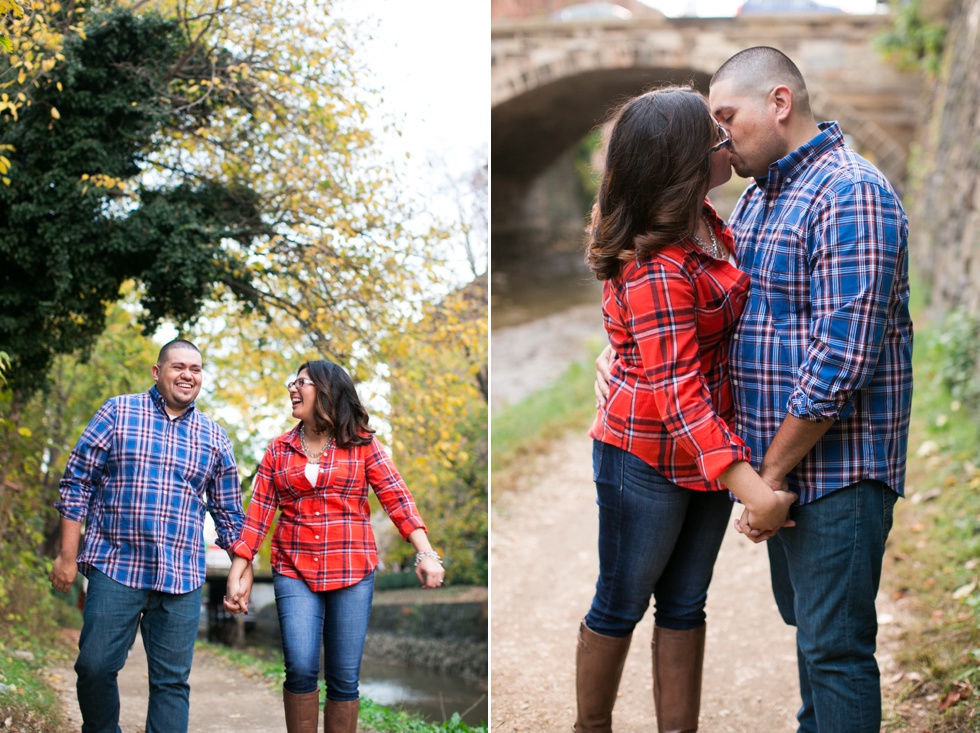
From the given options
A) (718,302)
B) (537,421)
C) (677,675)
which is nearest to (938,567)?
(677,675)

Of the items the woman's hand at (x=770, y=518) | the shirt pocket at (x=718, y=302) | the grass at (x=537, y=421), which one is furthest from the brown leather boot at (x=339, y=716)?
the grass at (x=537, y=421)

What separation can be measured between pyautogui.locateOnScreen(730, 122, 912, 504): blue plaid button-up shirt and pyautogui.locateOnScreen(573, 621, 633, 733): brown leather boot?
0.64m

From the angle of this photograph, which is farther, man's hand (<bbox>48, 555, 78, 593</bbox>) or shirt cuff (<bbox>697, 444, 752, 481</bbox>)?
man's hand (<bbox>48, 555, 78, 593</bbox>)

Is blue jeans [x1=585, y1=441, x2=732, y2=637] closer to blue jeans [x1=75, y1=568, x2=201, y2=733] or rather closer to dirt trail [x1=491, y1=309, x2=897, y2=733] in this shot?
dirt trail [x1=491, y1=309, x2=897, y2=733]

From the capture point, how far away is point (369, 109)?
405 cm

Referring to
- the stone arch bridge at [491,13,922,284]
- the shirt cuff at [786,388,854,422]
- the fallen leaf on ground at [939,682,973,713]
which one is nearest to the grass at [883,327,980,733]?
the fallen leaf on ground at [939,682,973,713]

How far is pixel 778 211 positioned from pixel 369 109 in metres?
2.36

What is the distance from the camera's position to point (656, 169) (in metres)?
2.07

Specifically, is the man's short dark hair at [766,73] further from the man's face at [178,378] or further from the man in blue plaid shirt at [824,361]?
the man's face at [178,378]

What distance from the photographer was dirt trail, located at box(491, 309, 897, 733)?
322 cm

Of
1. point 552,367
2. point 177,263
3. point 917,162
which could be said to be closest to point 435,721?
point 177,263

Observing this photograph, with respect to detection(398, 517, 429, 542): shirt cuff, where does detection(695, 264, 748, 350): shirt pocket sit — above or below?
above

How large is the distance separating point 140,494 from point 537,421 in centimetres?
497

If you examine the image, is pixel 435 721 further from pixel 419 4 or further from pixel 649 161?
pixel 419 4
